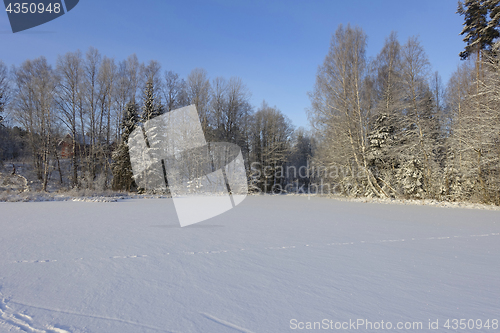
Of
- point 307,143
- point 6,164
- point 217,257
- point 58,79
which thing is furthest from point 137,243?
point 307,143

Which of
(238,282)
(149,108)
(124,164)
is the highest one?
(149,108)

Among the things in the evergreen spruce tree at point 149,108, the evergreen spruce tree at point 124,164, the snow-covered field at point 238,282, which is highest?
the evergreen spruce tree at point 149,108

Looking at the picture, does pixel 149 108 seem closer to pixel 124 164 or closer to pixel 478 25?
pixel 124 164

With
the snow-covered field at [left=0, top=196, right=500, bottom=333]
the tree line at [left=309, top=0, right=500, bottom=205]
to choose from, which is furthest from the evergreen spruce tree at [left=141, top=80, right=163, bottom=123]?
the snow-covered field at [left=0, top=196, right=500, bottom=333]

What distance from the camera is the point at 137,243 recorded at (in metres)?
4.18

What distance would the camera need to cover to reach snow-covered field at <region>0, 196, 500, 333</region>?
186 centimetres

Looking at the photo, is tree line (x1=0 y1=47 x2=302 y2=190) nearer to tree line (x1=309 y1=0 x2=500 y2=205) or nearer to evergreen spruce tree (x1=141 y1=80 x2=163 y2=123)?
evergreen spruce tree (x1=141 y1=80 x2=163 y2=123)

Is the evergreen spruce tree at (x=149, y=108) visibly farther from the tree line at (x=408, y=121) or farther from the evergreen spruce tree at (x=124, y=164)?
the tree line at (x=408, y=121)

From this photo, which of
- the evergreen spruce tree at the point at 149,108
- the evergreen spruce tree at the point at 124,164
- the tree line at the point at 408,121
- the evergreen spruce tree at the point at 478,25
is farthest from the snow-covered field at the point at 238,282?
the evergreen spruce tree at the point at 149,108

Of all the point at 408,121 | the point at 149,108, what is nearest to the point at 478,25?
the point at 408,121

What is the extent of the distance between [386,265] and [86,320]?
314 centimetres

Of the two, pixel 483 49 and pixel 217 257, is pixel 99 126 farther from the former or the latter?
pixel 483 49

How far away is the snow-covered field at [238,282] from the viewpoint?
6.10ft

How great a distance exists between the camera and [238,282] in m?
2.57
